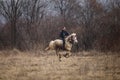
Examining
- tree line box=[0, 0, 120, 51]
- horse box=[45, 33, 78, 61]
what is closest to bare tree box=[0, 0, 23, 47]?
tree line box=[0, 0, 120, 51]

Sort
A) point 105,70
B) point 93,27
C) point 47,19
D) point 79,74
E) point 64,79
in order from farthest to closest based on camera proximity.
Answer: point 47,19 → point 93,27 → point 105,70 → point 79,74 → point 64,79

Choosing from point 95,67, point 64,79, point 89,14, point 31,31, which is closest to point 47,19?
point 31,31

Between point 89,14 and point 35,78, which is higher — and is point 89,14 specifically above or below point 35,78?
above

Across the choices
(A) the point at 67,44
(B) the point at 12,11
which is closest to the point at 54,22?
(B) the point at 12,11

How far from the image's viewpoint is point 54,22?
1348 inches

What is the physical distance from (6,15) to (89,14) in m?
10.3

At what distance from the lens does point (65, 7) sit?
41875 mm

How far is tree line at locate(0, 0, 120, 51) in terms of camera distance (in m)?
29.6

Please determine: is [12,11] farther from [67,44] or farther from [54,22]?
[67,44]

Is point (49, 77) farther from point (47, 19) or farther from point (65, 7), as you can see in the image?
point (65, 7)

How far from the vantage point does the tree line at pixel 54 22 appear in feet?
97.2

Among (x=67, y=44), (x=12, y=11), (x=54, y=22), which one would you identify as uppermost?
(x=12, y=11)

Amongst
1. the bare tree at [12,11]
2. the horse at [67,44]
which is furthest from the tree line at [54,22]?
the horse at [67,44]

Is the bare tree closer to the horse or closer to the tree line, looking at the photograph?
the tree line
